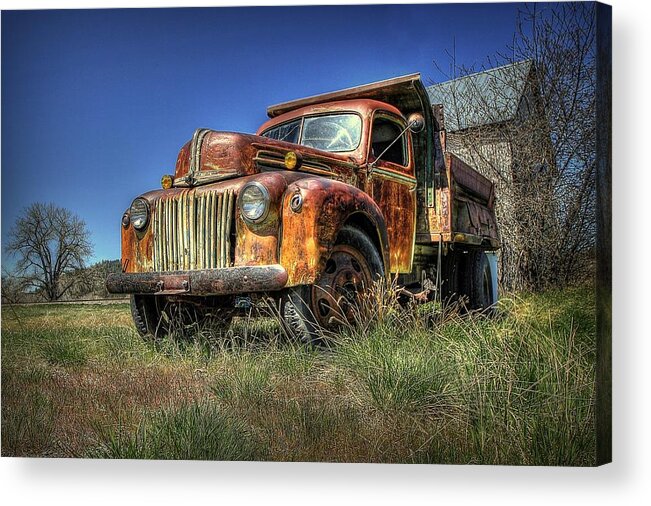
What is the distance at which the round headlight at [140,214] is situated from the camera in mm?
5044

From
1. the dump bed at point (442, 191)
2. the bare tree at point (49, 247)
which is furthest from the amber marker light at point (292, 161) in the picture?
the bare tree at point (49, 247)

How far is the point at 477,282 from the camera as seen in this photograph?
5.53 meters

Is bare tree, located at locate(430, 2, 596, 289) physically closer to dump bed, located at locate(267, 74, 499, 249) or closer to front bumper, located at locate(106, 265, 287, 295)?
dump bed, located at locate(267, 74, 499, 249)

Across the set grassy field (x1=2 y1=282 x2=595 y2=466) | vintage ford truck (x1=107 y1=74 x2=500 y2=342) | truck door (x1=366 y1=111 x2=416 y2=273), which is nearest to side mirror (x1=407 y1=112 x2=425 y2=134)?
vintage ford truck (x1=107 y1=74 x2=500 y2=342)

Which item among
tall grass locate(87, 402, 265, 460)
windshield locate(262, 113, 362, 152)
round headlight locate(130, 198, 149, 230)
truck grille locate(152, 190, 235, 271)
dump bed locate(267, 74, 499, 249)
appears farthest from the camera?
dump bed locate(267, 74, 499, 249)

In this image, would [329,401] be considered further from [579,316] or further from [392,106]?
[392,106]

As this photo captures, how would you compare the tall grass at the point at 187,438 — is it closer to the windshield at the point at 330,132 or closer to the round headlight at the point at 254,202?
the round headlight at the point at 254,202

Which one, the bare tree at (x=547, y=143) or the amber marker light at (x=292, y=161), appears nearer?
the bare tree at (x=547, y=143)

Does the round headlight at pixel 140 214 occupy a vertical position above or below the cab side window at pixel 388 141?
below

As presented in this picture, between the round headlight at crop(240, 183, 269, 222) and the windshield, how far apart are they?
3.44ft

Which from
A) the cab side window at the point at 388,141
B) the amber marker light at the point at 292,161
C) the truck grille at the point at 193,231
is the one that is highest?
the cab side window at the point at 388,141

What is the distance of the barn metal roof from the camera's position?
16.2 feet

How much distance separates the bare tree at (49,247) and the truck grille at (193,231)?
0.53 metres

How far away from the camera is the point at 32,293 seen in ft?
16.8
